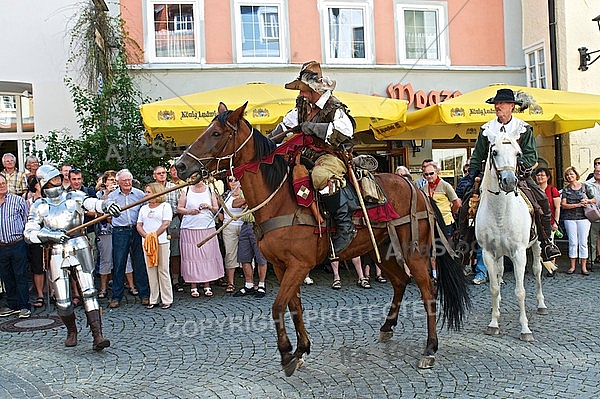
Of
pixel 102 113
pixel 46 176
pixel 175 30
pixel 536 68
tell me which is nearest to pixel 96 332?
pixel 46 176

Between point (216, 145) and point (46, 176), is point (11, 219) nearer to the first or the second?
point (46, 176)

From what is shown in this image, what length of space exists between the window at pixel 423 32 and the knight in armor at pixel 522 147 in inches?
301

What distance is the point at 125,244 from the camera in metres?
8.57

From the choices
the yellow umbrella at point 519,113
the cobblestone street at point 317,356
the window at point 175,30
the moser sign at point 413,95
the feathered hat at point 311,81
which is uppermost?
the window at point 175,30

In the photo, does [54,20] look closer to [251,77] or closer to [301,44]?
[251,77]

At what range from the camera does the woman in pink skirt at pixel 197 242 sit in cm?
898

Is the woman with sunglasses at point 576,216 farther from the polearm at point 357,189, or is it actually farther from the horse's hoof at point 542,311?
the polearm at point 357,189

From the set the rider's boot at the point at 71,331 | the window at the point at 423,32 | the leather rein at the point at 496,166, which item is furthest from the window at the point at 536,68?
the rider's boot at the point at 71,331

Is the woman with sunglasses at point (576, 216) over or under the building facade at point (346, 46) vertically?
under

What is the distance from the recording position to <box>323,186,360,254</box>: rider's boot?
17.5 ft

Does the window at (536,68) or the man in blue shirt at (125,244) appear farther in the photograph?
the window at (536,68)

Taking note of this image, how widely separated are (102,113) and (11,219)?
3.05 metres

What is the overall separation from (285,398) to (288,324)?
91.0 inches

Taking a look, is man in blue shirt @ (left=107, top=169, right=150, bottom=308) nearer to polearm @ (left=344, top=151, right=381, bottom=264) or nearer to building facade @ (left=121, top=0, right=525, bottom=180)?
polearm @ (left=344, top=151, right=381, bottom=264)
